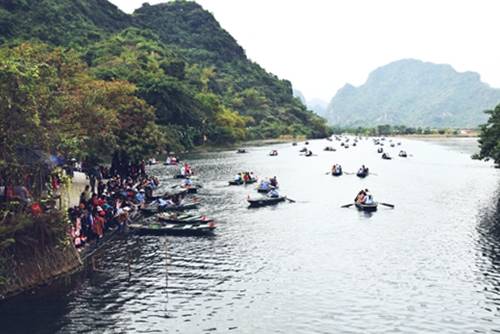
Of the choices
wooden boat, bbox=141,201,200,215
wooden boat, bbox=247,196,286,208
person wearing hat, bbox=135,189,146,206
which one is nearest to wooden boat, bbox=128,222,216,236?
wooden boat, bbox=141,201,200,215

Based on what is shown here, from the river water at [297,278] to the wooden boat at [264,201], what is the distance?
1144 mm

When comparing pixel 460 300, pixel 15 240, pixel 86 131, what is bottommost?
pixel 460 300

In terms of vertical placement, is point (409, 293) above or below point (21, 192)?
below

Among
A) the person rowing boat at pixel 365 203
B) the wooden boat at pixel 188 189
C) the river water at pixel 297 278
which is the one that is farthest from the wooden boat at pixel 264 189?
the person rowing boat at pixel 365 203

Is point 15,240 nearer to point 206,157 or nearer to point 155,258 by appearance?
point 155,258

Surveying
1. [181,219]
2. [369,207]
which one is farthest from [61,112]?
[369,207]

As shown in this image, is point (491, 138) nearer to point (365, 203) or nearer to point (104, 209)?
point (365, 203)

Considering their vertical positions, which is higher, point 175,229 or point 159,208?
point 159,208

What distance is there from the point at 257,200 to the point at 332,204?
10.0m

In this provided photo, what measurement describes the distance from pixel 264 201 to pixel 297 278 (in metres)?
29.8

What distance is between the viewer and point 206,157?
5349 inches

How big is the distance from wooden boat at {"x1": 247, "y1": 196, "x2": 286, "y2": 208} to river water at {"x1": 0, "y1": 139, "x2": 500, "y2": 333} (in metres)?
1.14

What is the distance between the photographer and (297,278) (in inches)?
1479

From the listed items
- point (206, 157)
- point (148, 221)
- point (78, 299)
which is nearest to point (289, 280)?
point (78, 299)
